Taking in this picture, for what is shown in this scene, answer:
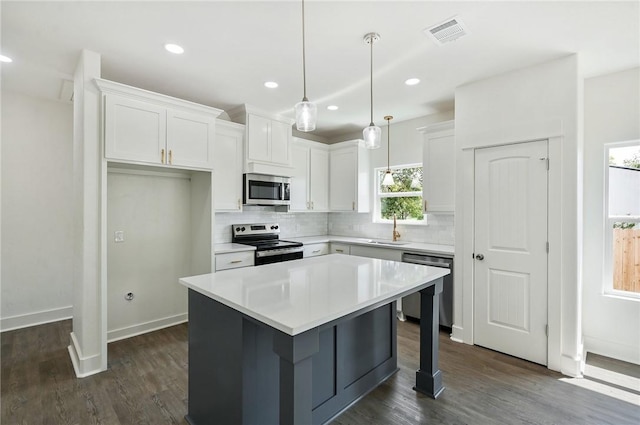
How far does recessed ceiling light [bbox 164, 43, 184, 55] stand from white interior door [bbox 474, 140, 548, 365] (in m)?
2.91

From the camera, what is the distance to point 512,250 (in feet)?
9.80

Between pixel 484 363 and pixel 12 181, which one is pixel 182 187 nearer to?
pixel 12 181

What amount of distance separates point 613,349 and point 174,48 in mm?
4738

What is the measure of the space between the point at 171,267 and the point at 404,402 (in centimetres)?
293

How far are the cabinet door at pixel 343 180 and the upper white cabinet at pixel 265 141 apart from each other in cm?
96

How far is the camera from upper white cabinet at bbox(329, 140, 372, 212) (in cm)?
486

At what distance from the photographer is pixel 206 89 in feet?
11.3

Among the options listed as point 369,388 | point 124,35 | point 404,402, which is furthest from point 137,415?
point 124,35

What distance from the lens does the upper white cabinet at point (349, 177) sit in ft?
Answer: 15.9

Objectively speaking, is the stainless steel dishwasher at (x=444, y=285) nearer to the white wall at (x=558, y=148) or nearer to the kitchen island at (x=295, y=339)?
the white wall at (x=558, y=148)

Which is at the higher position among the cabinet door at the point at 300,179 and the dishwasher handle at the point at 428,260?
the cabinet door at the point at 300,179

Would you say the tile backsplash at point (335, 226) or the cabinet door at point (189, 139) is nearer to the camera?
the cabinet door at point (189, 139)

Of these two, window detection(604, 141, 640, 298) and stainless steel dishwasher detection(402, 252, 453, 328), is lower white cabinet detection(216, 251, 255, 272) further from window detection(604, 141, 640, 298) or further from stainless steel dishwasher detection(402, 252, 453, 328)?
window detection(604, 141, 640, 298)

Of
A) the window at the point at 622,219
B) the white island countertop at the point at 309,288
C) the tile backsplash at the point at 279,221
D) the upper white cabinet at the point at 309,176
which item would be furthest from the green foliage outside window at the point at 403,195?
the white island countertop at the point at 309,288
